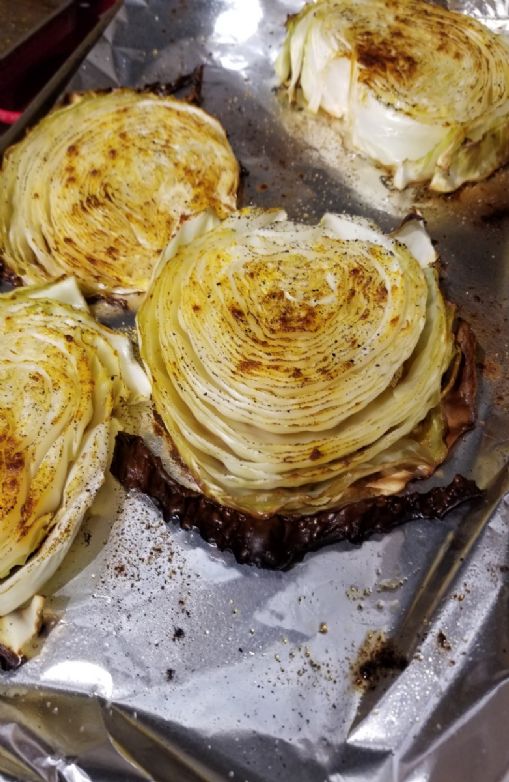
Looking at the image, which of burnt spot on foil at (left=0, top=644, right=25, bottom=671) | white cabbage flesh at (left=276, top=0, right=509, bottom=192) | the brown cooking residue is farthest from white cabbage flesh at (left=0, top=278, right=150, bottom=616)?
white cabbage flesh at (left=276, top=0, right=509, bottom=192)

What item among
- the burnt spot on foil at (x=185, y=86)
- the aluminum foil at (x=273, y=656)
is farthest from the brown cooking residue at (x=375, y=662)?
the burnt spot on foil at (x=185, y=86)

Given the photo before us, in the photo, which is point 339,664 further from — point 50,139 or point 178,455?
point 50,139

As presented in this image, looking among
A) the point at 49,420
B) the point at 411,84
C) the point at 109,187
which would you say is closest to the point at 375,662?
the point at 49,420

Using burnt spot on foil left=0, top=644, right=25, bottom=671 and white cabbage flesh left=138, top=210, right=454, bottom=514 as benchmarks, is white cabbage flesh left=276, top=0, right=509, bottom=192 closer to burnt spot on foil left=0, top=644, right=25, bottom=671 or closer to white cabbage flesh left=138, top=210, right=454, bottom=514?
white cabbage flesh left=138, top=210, right=454, bottom=514

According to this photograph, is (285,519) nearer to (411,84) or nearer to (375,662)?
(375,662)

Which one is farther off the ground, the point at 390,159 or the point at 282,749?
the point at 390,159

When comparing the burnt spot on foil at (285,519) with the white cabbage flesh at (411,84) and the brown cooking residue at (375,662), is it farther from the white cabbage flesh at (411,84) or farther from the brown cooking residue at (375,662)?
the white cabbage flesh at (411,84)

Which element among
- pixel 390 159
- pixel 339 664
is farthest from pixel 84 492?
pixel 390 159
